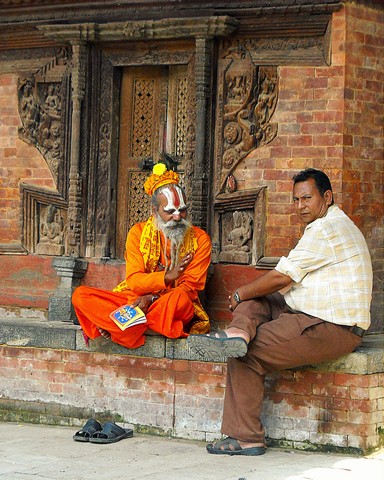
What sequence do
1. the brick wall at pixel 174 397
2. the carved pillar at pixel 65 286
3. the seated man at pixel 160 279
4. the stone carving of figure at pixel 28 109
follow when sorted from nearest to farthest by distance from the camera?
the brick wall at pixel 174 397
the seated man at pixel 160 279
the carved pillar at pixel 65 286
the stone carving of figure at pixel 28 109

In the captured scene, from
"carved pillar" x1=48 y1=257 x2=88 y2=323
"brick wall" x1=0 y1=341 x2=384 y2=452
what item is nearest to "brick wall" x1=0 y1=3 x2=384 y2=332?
"brick wall" x1=0 y1=341 x2=384 y2=452

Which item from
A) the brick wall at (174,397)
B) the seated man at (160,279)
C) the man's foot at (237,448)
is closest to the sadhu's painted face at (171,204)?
the seated man at (160,279)

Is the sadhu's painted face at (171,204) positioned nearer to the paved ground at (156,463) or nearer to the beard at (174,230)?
the beard at (174,230)

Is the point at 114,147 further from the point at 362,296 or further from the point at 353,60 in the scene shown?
the point at 362,296

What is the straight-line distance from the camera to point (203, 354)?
8992 millimetres

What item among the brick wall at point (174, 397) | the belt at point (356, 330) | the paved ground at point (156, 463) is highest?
the belt at point (356, 330)

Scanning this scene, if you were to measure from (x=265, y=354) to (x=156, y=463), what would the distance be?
1097 mm

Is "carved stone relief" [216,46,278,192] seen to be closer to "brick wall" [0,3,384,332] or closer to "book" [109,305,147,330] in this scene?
"brick wall" [0,3,384,332]

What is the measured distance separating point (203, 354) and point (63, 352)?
180cm

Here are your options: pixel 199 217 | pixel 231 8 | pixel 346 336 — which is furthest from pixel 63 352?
pixel 231 8

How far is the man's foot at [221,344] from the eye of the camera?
870cm

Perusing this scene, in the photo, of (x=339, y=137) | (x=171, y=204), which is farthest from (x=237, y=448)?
(x=339, y=137)

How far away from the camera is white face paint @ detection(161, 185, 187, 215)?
10094 mm

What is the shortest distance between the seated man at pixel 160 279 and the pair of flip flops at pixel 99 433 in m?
0.71
